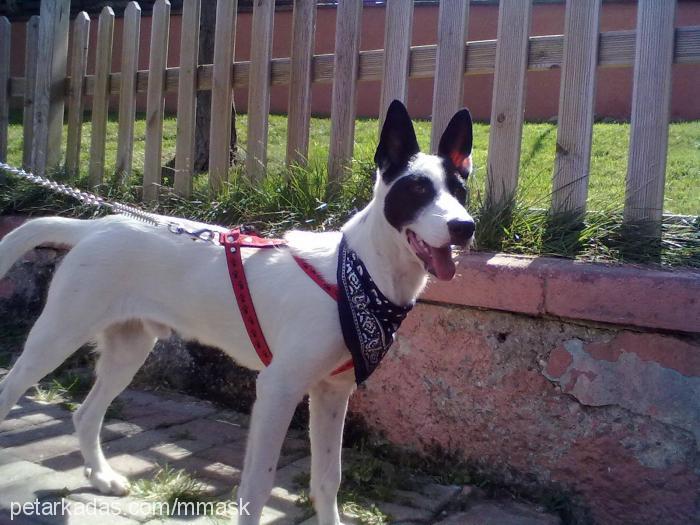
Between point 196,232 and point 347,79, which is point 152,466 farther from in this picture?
point 347,79

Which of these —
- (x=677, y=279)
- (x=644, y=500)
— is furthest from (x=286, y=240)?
(x=644, y=500)

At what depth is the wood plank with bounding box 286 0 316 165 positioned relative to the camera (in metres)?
4.76

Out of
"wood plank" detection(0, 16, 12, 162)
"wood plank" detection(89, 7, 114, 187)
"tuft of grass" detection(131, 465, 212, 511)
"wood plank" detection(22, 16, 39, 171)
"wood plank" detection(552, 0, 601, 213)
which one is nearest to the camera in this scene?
"tuft of grass" detection(131, 465, 212, 511)

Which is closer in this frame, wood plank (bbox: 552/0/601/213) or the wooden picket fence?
the wooden picket fence

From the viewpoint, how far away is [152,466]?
342 centimetres

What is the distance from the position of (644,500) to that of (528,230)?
1.41m

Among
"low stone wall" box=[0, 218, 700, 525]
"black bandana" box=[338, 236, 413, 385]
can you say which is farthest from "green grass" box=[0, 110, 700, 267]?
"black bandana" box=[338, 236, 413, 385]

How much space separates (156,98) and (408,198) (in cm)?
359

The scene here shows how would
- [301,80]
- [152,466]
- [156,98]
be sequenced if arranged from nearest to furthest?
[152,466]
[301,80]
[156,98]

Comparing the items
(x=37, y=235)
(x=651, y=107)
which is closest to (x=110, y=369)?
(x=37, y=235)

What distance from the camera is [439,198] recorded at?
2.54m

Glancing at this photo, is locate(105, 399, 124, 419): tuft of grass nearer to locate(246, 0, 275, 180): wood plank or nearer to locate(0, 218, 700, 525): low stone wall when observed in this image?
locate(0, 218, 700, 525): low stone wall

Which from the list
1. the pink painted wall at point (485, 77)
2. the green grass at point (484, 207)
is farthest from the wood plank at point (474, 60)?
the pink painted wall at point (485, 77)

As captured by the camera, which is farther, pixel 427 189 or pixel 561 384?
pixel 561 384
